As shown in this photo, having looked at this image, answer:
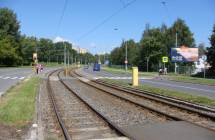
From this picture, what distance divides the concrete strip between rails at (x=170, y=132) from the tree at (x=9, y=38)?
351 feet

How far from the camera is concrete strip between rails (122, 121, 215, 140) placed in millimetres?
8883

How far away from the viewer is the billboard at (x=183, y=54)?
68250 mm

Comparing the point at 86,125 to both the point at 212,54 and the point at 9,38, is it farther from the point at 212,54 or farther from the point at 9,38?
the point at 9,38

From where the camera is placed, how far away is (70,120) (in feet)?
40.3

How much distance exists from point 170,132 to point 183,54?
A: 61.4m

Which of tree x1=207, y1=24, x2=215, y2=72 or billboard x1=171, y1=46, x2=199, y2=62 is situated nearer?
tree x1=207, y1=24, x2=215, y2=72

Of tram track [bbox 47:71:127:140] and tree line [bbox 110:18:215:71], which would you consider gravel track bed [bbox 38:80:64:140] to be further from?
tree line [bbox 110:18:215:71]

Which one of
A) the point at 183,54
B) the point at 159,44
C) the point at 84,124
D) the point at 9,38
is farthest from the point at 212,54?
the point at 9,38

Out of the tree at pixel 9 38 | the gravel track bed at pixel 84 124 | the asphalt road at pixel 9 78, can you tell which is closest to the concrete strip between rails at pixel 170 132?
the gravel track bed at pixel 84 124

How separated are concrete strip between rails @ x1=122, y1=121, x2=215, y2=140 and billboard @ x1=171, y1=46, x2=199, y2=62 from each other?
58198mm

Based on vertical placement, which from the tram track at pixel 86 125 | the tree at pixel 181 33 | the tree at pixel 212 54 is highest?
the tree at pixel 181 33

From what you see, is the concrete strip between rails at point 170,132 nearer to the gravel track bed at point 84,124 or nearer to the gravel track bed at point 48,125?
the gravel track bed at point 84,124

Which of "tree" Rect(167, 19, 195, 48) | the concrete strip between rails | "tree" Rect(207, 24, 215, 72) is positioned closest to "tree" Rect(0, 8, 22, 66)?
"tree" Rect(167, 19, 195, 48)

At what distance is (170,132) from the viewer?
374 inches
